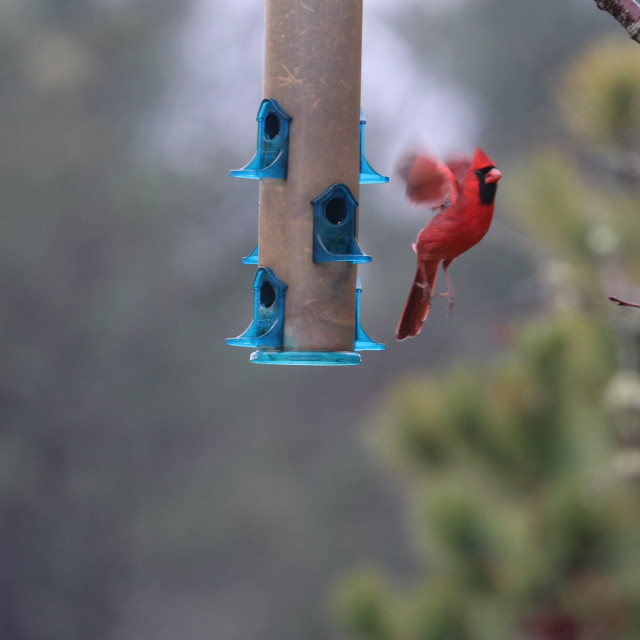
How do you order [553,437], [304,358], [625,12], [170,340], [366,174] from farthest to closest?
[170,340]
[553,437]
[366,174]
[304,358]
[625,12]

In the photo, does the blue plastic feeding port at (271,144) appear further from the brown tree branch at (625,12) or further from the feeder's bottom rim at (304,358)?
the brown tree branch at (625,12)

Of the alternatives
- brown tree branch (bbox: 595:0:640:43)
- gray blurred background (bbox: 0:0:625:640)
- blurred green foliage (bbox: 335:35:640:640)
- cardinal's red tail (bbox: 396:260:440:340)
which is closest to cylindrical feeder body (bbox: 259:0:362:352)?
cardinal's red tail (bbox: 396:260:440:340)

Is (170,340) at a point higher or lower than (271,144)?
lower

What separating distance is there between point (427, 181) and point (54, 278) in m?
10.4

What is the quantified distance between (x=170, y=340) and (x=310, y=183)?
1003cm

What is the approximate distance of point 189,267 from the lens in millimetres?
12883

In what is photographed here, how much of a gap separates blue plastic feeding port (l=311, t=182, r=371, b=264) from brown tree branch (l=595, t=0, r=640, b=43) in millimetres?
987

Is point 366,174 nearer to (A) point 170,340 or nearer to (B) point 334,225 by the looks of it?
(B) point 334,225

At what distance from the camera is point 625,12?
1.87m

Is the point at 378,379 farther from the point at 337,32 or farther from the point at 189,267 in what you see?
the point at 337,32

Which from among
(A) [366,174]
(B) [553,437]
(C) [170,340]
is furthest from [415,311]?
(C) [170,340]

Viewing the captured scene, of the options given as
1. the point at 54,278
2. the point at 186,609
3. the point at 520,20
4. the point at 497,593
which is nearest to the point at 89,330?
the point at 54,278

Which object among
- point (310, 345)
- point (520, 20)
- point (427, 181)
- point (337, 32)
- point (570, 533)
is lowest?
point (570, 533)

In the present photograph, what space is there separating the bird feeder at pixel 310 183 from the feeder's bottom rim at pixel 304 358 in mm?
18
